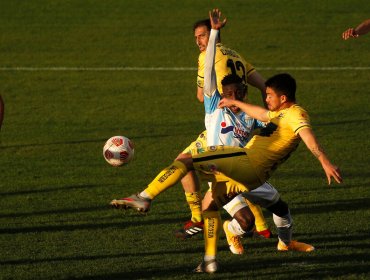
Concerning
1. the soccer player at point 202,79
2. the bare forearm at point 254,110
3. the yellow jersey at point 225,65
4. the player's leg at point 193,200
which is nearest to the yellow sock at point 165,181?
the bare forearm at point 254,110

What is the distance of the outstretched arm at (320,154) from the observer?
10.3 meters

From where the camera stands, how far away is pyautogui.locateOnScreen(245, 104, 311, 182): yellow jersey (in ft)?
37.1

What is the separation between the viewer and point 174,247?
12750 millimetres

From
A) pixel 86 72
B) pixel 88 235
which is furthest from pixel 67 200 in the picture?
pixel 86 72

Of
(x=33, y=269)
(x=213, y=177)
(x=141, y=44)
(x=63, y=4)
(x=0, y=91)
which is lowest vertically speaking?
(x=33, y=269)

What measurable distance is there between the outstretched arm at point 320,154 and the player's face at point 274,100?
1.87 feet

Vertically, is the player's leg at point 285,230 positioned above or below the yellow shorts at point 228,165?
below

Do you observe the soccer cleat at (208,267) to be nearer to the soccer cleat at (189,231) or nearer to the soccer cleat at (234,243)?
the soccer cleat at (234,243)

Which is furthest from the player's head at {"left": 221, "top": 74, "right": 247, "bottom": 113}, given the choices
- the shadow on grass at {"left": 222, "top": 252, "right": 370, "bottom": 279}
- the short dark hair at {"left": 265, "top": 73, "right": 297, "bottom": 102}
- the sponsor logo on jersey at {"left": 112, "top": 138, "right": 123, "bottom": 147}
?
the sponsor logo on jersey at {"left": 112, "top": 138, "right": 123, "bottom": 147}

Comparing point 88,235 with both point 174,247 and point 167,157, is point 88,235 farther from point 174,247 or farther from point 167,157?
point 167,157

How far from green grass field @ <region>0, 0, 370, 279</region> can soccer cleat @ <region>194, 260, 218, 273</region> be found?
0.12 metres

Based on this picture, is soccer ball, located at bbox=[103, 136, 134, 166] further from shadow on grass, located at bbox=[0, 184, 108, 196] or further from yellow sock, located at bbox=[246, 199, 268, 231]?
Result: shadow on grass, located at bbox=[0, 184, 108, 196]

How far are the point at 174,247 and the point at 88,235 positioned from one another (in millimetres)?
1365

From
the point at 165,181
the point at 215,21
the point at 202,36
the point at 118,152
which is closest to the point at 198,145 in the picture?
the point at 118,152
